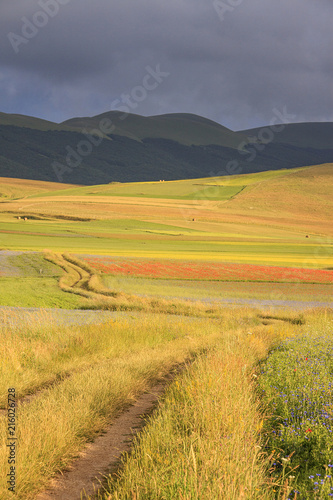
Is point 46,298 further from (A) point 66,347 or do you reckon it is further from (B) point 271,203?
(B) point 271,203

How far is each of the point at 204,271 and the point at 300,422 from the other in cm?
3577

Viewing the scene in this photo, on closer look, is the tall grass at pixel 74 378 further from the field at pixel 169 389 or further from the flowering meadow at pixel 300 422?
the flowering meadow at pixel 300 422

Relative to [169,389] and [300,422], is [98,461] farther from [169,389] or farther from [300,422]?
[300,422]

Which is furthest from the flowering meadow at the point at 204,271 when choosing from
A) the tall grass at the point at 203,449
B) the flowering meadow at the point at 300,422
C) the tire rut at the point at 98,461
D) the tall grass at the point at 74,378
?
the tall grass at the point at 203,449

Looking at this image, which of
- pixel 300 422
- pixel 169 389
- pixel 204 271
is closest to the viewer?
pixel 300 422

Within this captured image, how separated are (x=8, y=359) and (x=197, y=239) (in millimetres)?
66320

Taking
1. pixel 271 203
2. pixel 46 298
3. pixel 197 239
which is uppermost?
pixel 271 203

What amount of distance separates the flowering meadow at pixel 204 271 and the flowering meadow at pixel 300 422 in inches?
1199

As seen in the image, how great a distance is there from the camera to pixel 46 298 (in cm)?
2702

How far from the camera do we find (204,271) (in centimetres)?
4222

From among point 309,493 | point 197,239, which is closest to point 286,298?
point 309,493

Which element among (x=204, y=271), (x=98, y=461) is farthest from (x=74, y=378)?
(x=204, y=271)

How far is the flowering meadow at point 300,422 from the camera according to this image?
5072 millimetres

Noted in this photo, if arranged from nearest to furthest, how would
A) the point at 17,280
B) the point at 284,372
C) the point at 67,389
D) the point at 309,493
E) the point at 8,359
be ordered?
the point at 309,493, the point at 67,389, the point at 284,372, the point at 8,359, the point at 17,280
